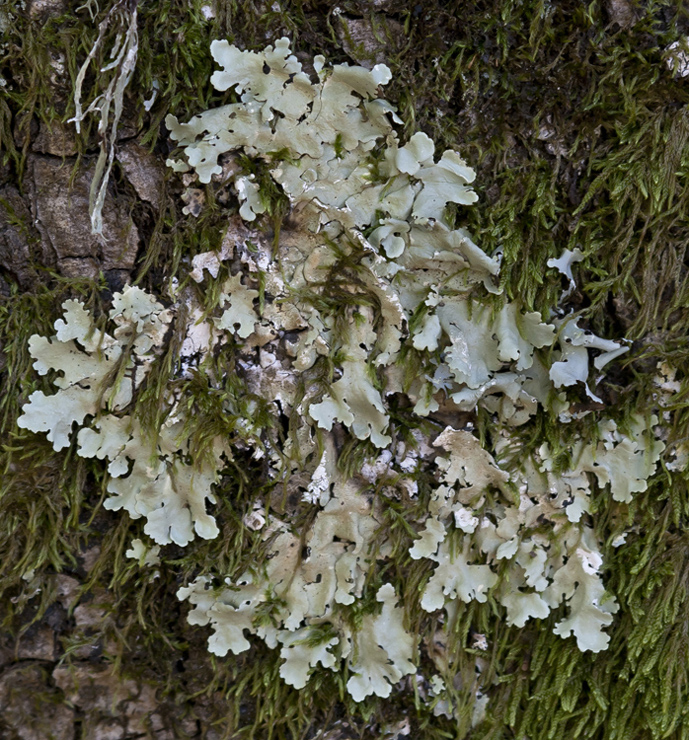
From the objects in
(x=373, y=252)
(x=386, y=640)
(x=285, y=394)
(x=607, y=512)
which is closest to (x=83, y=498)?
(x=285, y=394)

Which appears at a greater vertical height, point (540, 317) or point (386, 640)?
point (540, 317)

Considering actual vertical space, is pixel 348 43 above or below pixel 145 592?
above

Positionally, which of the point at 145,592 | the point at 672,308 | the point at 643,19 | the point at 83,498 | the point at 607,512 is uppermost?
the point at 643,19

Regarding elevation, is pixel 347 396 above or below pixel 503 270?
below

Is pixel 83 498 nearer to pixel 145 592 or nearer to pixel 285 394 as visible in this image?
pixel 145 592

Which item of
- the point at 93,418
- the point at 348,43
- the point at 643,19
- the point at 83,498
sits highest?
the point at 643,19

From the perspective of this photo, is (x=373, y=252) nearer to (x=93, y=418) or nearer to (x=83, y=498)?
(x=93, y=418)

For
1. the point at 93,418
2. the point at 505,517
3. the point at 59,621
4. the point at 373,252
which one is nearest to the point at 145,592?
the point at 59,621

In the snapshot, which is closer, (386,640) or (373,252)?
(373,252)

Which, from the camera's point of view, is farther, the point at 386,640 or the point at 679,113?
the point at 386,640
